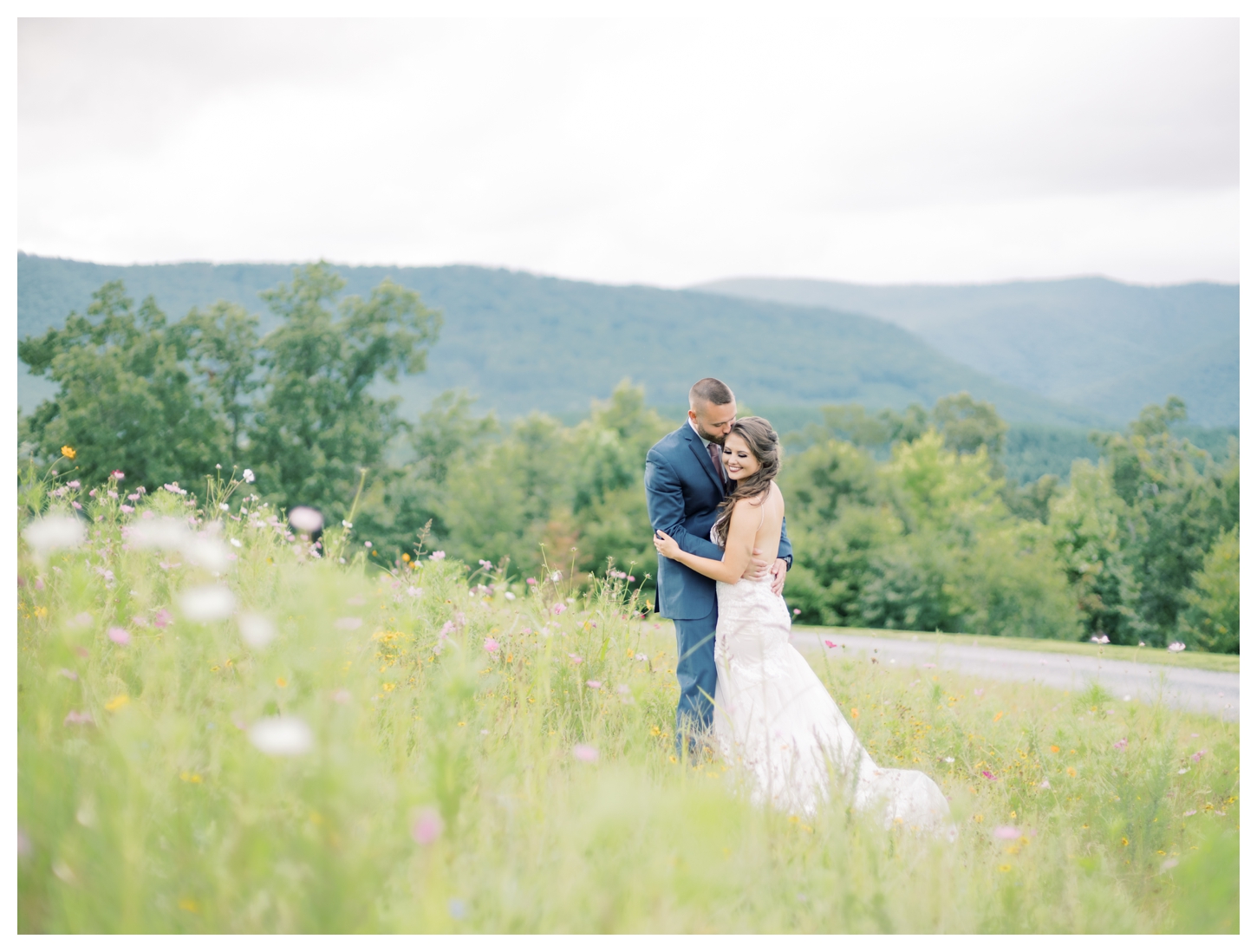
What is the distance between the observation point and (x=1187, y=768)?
17.0ft

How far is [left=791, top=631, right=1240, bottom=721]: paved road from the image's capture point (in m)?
9.80

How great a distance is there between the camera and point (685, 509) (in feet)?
15.3

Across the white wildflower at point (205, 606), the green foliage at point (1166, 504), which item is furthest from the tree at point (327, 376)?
the green foliage at point (1166, 504)

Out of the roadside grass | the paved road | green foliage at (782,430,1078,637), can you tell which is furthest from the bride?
green foliage at (782,430,1078,637)

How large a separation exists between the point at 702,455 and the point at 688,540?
0.52m

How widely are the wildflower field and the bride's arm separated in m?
0.76

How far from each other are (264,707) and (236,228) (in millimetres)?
9788

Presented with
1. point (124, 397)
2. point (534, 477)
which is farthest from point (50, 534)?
point (534, 477)

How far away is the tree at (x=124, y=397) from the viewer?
78.9 feet

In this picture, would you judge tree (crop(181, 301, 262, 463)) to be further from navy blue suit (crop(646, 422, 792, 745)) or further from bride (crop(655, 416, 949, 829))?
bride (crop(655, 416, 949, 829))

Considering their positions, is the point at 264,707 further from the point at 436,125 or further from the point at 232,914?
the point at 436,125

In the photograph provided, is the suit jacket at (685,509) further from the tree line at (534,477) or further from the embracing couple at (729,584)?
the tree line at (534,477)
